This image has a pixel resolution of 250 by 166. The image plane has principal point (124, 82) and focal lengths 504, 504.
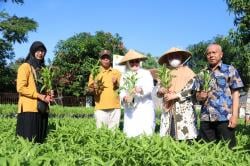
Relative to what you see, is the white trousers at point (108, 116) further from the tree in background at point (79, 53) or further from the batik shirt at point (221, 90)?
the tree in background at point (79, 53)

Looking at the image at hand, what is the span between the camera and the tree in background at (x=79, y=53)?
36.8 m

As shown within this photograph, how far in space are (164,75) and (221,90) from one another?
760 millimetres

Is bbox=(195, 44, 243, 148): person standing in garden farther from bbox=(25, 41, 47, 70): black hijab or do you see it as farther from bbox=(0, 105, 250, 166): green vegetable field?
bbox=(25, 41, 47, 70): black hijab

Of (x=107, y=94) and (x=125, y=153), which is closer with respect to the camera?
(x=125, y=153)

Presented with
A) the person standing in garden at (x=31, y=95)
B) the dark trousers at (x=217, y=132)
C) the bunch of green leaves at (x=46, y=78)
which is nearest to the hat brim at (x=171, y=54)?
the dark trousers at (x=217, y=132)

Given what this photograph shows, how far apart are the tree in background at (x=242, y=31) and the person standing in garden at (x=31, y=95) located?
391 cm

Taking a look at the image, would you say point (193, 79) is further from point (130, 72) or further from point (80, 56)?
point (80, 56)

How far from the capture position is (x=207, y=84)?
20.6ft

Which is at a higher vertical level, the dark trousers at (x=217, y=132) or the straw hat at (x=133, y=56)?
the straw hat at (x=133, y=56)

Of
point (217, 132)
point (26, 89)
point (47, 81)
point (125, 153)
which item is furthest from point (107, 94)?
point (125, 153)

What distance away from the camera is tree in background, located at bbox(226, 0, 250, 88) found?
30.3 ft

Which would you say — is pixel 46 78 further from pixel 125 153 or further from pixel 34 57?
pixel 125 153

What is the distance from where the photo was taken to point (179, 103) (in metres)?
6.93

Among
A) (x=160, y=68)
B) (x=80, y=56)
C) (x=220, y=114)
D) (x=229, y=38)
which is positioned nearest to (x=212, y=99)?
(x=220, y=114)
